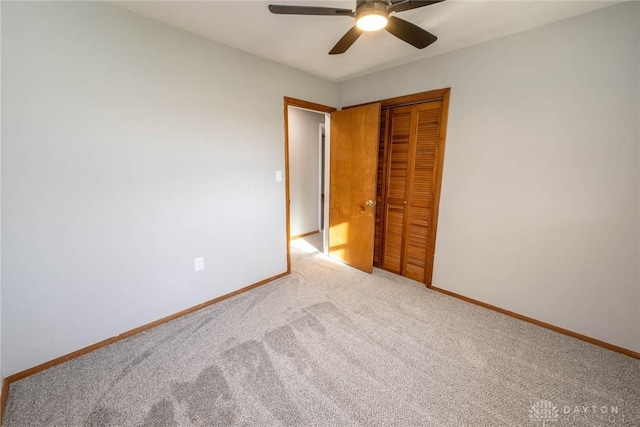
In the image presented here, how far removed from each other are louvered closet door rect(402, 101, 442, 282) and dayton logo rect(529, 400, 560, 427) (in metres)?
1.48

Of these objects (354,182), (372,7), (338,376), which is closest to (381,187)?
(354,182)

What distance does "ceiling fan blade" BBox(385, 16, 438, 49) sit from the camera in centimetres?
155

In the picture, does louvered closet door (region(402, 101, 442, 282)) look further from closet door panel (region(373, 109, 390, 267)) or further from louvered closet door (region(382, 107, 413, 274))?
closet door panel (region(373, 109, 390, 267))

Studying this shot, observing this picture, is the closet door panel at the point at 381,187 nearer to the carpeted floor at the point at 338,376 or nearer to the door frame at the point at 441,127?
the door frame at the point at 441,127

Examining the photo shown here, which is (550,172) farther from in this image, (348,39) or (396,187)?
(348,39)

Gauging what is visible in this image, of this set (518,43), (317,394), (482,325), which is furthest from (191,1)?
(482,325)

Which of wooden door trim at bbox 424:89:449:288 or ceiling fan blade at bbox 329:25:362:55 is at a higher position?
ceiling fan blade at bbox 329:25:362:55

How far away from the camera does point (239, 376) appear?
5.41ft

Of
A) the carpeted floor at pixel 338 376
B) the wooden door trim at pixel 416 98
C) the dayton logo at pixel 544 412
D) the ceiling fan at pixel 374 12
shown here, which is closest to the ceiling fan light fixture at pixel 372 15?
the ceiling fan at pixel 374 12

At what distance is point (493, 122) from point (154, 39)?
9.06ft

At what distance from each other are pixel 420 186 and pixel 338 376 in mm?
1992

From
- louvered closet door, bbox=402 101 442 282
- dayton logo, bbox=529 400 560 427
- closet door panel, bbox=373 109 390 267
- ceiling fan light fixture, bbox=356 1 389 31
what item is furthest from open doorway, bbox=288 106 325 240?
dayton logo, bbox=529 400 560 427

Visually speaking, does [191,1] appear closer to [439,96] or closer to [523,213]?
[439,96]

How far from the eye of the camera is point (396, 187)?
301 centimetres
